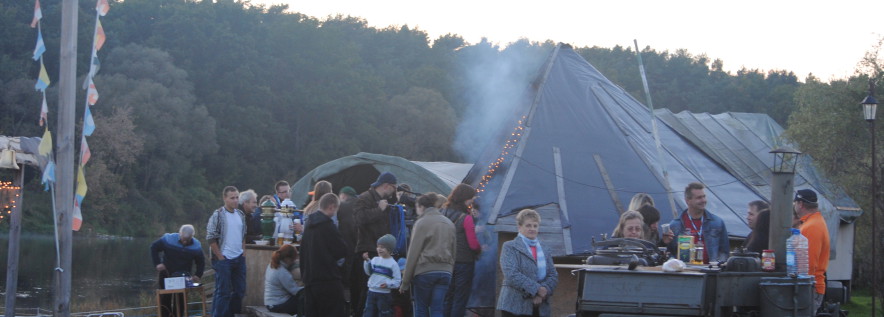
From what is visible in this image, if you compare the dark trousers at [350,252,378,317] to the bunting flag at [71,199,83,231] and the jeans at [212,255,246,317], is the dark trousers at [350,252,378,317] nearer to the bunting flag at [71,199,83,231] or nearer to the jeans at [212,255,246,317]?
the jeans at [212,255,246,317]

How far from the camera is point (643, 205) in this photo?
8656 mm

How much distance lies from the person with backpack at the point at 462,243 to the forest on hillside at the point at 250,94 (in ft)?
96.1

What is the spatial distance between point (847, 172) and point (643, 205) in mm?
14338

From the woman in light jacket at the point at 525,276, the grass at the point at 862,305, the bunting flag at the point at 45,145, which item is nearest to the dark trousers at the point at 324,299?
the woman in light jacket at the point at 525,276

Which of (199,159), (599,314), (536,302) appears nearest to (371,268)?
(536,302)

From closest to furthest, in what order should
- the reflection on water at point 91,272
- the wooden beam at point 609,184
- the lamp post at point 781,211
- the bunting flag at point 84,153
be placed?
the lamp post at point 781,211 < the bunting flag at point 84,153 < the wooden beam at point 609,184 < the reflection on water at point 91,272

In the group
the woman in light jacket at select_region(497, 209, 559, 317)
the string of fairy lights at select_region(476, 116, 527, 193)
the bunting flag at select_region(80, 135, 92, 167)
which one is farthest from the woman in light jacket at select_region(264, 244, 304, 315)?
the woman in light jacket at select_region(497, 209, 559, 317)

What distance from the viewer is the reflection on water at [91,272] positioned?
2273cm

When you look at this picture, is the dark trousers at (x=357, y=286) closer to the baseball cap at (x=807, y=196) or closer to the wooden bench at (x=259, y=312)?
the wooden bench at (x=259, y=312)

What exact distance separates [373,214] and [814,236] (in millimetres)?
4028

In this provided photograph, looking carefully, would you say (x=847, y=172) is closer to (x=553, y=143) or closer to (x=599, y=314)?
(x=553, y=143)

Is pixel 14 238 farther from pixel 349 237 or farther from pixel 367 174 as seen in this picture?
pixel 367 174

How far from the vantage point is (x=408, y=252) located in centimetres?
812

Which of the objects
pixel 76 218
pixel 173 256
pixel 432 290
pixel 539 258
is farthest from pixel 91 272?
pixel 539 258
